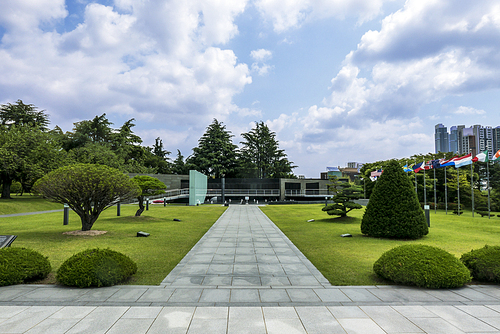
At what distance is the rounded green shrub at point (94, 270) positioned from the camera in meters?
5.12

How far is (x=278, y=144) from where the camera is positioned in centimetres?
5881

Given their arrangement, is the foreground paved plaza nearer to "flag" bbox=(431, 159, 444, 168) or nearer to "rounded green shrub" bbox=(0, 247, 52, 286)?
"rounded green shrub" bbox=(0, 247, 52, 286)

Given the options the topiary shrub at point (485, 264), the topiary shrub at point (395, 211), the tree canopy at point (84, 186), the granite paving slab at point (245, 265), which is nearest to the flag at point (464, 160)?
the topiary shrub at point (395, 211)

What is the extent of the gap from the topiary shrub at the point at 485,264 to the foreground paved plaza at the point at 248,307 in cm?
22

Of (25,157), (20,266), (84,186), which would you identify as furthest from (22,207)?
(20,266)

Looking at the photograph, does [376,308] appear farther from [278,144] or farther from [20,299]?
[278,144]

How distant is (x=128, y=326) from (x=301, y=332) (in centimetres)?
222

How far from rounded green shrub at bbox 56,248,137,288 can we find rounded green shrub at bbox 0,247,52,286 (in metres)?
0.61

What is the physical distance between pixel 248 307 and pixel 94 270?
114 inches

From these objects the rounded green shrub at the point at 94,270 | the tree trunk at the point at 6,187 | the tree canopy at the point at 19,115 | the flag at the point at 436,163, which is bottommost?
the rounded green shrub at the point at 94,270

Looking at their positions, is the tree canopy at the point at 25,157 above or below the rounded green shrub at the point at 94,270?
above

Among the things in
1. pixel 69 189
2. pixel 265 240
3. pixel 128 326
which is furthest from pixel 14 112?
pixel 128 326

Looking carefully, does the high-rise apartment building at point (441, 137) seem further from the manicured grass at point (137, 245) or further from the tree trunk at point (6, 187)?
the tree trunk at point (6, 187)

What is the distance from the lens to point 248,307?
4.34 m
